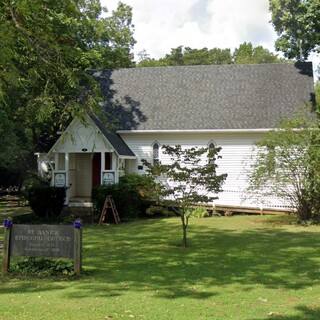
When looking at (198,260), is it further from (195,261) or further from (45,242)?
(45,242)

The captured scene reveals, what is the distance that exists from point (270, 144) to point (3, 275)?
42.4 feet

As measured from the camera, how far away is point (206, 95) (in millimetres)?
27844

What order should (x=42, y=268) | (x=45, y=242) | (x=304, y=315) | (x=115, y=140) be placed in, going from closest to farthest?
1. (x=304, y=315)
2. (x=45, y=242)
3. (x=42, y=268)
4. (x=115, y=140)

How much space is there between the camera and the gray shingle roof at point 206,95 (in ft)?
85.1

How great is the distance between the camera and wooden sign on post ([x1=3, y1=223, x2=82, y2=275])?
977 centimetres

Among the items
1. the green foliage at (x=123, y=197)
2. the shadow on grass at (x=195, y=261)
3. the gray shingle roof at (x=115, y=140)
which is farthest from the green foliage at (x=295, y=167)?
the gray shingle roof at (x=115, y=140)

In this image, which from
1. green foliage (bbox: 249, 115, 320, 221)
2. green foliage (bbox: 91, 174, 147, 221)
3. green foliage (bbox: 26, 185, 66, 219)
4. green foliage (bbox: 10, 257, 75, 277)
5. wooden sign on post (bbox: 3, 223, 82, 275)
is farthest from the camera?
green foliage (bbox: 26, 185, 66, 219)

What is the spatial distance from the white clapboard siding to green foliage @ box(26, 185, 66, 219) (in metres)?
5.42

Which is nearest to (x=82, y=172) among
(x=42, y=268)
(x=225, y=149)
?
(x=225, y=149)

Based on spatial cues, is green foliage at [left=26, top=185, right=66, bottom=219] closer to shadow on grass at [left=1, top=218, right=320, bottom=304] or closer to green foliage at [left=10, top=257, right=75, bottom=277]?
shadow on grass at [left=1, top=218, right=320, bottom=304]

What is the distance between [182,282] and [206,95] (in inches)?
776

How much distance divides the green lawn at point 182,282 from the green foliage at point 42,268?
0.39 m

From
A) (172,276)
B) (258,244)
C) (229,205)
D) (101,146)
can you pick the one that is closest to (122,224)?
(101,146)

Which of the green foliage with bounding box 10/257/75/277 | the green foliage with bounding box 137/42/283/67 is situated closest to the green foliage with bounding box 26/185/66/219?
the green foliage with bounding box 10/257/75/277
